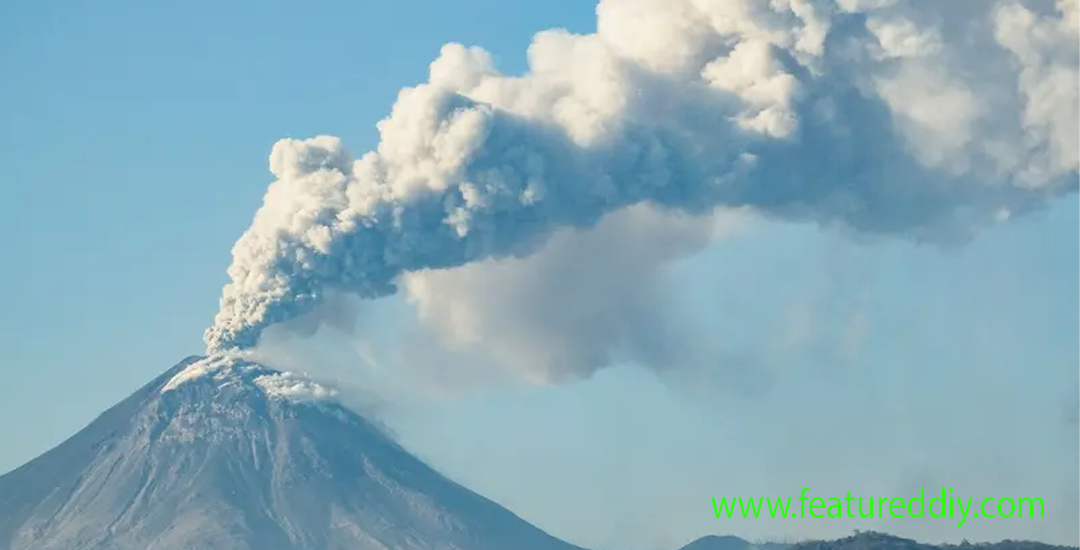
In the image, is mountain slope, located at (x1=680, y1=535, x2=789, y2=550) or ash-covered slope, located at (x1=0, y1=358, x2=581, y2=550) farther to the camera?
mountain slope, located at (x1=680, y1=535, x2=789, y2=550)

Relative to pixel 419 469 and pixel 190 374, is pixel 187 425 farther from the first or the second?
pixel 419 469

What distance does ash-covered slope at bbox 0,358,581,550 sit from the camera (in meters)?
140

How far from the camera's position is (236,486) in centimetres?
14612

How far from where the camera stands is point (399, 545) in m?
140

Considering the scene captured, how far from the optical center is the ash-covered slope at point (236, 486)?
461ft

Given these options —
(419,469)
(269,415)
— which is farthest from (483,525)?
(269,415)

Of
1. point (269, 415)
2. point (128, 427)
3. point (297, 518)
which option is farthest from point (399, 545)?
point (128, 427)

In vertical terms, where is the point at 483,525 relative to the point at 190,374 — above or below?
below

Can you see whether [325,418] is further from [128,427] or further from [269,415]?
[128,427]

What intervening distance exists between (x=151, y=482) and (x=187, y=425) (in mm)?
6282

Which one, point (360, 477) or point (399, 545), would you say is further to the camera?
point (360, 477)

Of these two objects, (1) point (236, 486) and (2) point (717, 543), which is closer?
(1) point (236, 486)

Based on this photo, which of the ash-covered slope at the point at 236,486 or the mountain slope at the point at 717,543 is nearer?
the ash-covered slope at the point at 236,486

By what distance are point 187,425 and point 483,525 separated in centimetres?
2710
